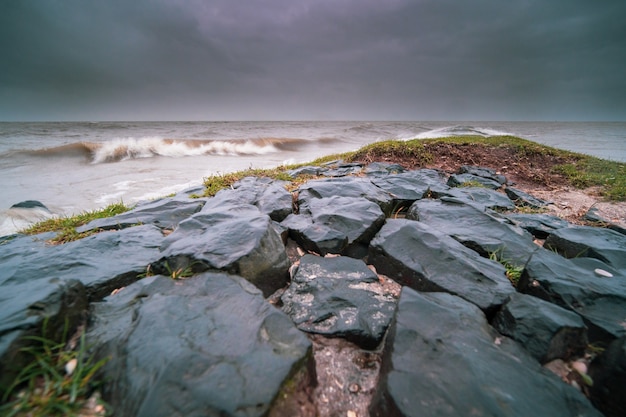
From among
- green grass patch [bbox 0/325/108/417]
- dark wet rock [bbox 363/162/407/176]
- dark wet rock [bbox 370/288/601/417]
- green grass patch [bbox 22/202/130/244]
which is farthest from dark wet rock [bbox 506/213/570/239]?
green grass patch [bbox 22/202/130/244]

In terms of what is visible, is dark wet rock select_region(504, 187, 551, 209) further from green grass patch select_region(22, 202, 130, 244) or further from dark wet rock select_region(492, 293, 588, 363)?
green grass patch select_region(22, 202, 130, 244)

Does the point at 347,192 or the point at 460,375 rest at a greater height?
the point at 347,192

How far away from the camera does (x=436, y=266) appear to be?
1.79 metres

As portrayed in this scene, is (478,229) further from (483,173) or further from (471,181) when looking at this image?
(483,173)

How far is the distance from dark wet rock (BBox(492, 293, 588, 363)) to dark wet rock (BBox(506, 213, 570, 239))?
173cm

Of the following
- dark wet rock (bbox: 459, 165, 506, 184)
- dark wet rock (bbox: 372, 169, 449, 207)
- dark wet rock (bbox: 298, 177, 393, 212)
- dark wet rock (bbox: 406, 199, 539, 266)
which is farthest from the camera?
dark wet rock (bbox: 459, 165, 506, 184)

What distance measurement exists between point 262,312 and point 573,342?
1.55m

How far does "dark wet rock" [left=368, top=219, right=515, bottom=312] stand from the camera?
5.18 feet

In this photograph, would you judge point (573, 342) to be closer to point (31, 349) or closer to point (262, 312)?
point (262, 312)

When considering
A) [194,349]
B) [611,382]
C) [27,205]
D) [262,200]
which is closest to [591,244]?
[611,382]

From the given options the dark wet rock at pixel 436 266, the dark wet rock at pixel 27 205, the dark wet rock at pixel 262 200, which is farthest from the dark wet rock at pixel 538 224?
the dark wet rock at pixel 27 205

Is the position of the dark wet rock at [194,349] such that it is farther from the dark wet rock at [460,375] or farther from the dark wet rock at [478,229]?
the dark wet rock at [478,229]

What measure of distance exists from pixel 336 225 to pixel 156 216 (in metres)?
2.08

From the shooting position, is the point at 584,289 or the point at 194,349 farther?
the point at 584,289
